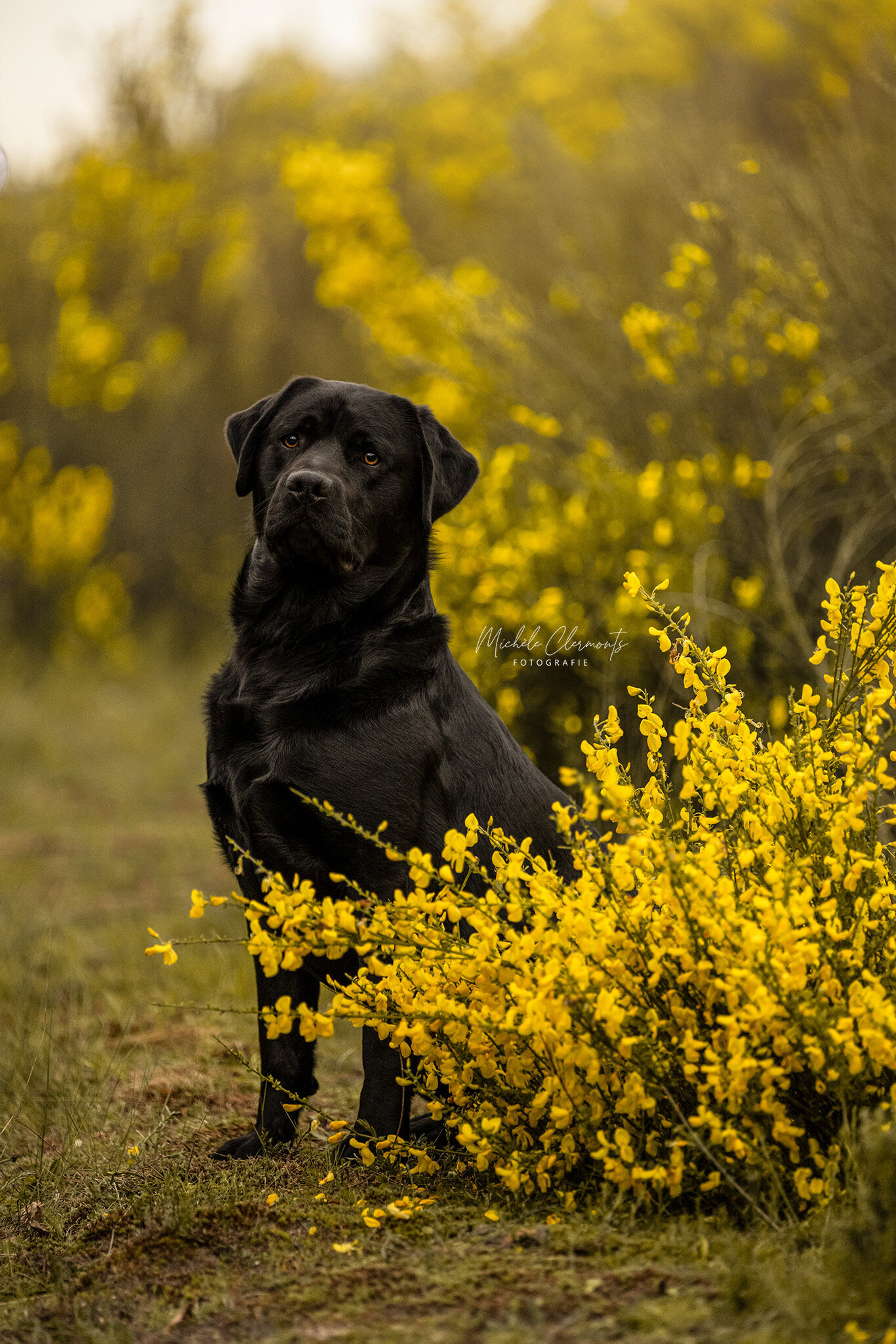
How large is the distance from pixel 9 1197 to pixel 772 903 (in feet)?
4.94

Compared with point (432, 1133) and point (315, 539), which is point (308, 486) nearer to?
point (315, 539)

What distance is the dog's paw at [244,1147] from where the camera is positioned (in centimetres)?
→ 218

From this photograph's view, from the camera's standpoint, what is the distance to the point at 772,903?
166cm

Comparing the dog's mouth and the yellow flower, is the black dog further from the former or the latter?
the yellow flower

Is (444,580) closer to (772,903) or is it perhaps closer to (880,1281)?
(772,903)

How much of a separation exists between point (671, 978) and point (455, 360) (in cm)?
508

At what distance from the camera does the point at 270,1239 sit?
5.67 feet

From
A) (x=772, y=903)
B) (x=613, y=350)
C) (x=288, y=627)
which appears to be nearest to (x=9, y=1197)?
(x=288, y=627)

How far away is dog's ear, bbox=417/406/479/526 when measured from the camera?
2.51 metres

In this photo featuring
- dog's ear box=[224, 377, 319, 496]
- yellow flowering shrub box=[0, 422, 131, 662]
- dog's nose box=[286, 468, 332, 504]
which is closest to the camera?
dog's nose box=[286, 468, 332, 504]

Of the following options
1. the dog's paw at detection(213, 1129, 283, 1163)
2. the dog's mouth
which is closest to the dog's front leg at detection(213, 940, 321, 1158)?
the dog's paw at detection(213, 1129, 283, 1163)

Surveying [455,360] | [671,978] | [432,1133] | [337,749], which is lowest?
[432,1133]
